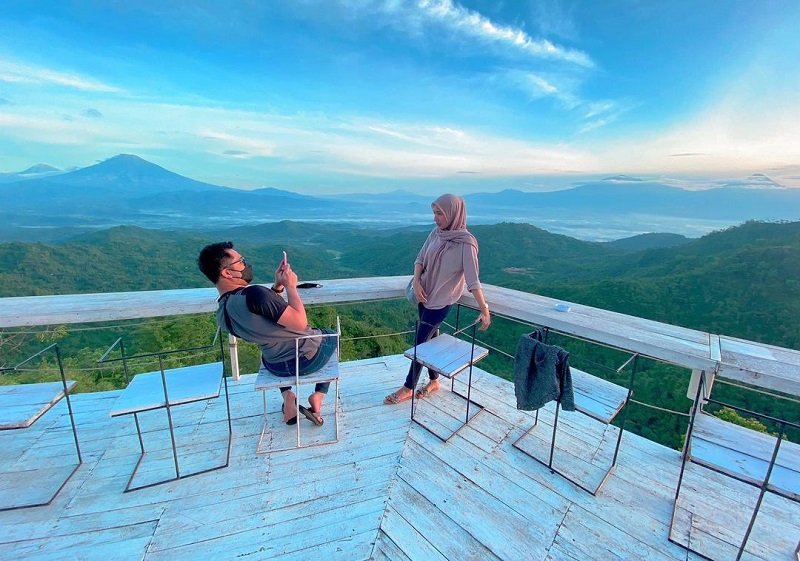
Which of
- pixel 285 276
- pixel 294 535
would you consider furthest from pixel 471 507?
pixel 285 276

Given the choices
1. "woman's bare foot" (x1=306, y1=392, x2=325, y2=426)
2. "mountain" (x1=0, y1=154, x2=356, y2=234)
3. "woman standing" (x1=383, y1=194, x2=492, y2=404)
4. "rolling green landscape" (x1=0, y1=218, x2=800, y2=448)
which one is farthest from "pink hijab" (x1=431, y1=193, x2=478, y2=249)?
"mountain" (x1=0, y1=154, x2=356, y2=234)

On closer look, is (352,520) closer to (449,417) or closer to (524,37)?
(449,417)

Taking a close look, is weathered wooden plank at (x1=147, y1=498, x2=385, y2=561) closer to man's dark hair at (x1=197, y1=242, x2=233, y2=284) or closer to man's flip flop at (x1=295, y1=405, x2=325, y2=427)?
man's flip flop at (x1=295, y1=405, x2=325, y2=427)

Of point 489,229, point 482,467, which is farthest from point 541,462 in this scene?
point 489,229

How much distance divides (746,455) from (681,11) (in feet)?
36.2

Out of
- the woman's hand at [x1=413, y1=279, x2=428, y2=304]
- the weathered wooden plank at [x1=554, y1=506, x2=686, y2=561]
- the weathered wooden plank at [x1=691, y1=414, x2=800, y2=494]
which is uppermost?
the woman's hand at [x1=413, y1=279, x2=428, y2=304]

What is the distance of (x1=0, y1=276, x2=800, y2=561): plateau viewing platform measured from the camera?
170 centimetres

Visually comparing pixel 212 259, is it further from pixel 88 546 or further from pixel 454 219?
pixel 454 219

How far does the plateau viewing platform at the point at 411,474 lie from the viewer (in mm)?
1696

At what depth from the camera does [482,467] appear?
2229mm

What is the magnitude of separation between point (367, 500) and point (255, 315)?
1.23m

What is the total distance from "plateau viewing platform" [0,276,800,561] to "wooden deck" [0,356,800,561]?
0.03 ft

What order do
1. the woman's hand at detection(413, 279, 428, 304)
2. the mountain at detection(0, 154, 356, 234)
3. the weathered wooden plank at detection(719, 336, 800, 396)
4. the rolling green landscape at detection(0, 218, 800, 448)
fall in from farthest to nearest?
the mountain at detection(0, 154, 356, 234), the rolling green landscape at detection(0, 218, 800, 448), the woman's hand at detection(413, 279, 428, 304), the weathered wooden plank at detection(719, 336, 800, 396)

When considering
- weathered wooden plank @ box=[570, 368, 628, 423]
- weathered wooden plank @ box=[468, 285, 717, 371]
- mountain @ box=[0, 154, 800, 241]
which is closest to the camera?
weathered wooden plank @ box=[570, 368, 628, 423]
